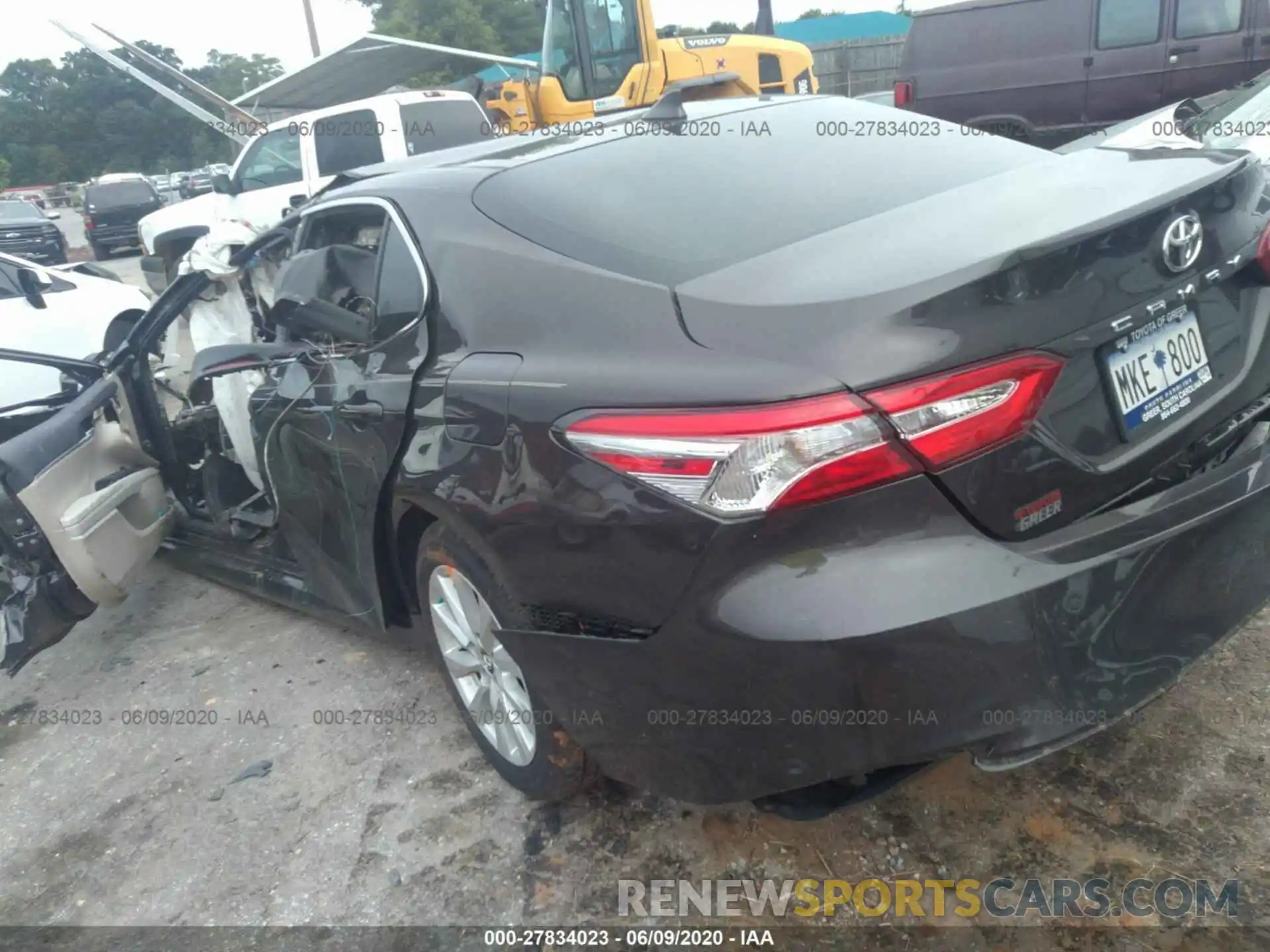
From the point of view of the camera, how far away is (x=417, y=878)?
2520 millimetres

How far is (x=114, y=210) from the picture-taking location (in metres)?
20.0

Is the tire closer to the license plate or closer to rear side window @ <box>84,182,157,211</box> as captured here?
the license plate

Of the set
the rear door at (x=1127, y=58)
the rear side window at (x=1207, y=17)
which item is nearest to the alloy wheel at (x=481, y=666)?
the rear door at (x=1127, y=58)

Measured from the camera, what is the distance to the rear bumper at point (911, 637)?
174cm

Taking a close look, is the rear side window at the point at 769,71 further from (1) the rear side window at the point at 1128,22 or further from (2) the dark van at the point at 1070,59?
(1) the rear side window at the point at 1128,22

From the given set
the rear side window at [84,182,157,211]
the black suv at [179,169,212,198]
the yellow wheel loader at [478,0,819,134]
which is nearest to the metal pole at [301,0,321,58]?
the black suv at [179,169,212,198]

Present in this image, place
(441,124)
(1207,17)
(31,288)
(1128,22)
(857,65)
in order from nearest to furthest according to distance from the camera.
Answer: (31,288), (441,124), (1207,17), (1128,22), (857,65)

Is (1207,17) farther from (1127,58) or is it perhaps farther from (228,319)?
(228,319)

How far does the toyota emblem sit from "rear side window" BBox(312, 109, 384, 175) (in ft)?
29.0

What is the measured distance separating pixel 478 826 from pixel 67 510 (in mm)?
1908

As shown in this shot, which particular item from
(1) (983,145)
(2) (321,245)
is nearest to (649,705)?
(1) (983,145)

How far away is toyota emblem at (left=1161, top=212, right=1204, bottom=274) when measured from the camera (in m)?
1.99

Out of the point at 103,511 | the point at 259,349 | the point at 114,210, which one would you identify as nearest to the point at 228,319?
the point at 103,511

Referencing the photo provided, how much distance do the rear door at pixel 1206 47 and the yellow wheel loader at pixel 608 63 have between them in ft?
12.6
